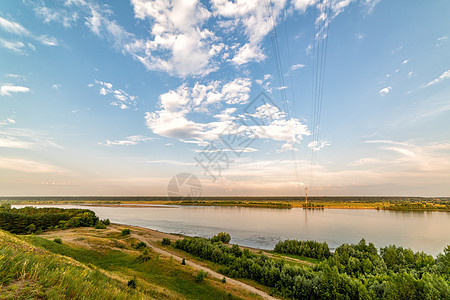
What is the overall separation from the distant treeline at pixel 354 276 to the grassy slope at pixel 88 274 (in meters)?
5.42

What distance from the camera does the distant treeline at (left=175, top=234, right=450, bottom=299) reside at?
12305 mm

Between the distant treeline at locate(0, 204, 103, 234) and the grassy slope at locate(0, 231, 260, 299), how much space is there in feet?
92.2

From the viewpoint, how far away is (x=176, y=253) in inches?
1453

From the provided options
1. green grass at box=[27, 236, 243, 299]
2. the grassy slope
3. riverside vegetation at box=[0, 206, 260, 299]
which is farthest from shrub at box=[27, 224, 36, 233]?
green grass at box=[27, 236, 243, 299]

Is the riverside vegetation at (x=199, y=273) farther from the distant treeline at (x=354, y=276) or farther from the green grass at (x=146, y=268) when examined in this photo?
the green grass at (x=146, y=268)

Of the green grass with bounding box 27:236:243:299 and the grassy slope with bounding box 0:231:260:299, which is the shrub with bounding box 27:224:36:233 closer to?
the grassy slope with bounding box 0:231:260:299

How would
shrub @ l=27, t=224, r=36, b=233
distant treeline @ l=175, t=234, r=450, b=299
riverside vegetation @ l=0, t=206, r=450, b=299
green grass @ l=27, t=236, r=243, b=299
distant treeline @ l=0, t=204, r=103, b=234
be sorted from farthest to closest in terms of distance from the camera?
shrub @ l=27, t=224, r=36, b=233, distant treeline @ l=0, t=204, r=103, b=234, green grass @ l=27, t=236, r=243, b=299, distant treeline @ l=175, t=234, r=450, b=299, riverside vegetation @ l=0, t=206, r=450, b=299

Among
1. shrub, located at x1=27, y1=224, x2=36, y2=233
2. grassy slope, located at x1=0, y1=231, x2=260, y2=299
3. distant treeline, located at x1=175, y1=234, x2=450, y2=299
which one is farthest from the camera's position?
shrub, located at x1=27, y1=224, x2=36, y2=233

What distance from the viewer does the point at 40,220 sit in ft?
167

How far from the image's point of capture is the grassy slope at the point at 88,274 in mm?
3664

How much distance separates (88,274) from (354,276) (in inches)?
1066

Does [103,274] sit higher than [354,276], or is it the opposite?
[103,274]

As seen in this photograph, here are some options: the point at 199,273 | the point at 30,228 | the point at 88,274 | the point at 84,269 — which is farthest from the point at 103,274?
the point at 30,228

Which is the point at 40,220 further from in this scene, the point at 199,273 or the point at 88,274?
the point at 88,274
